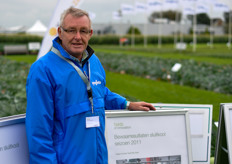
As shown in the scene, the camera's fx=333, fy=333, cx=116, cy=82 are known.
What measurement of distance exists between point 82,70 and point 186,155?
145cm

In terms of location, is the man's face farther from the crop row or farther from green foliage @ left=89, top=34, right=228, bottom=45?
green foliage @ left=89, top=34, right=228, bottom=45

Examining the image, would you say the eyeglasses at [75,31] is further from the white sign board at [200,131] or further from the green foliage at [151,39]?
the green foliage at [151,39]

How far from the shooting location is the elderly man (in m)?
2.33

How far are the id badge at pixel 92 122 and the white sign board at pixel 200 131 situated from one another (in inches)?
54.8

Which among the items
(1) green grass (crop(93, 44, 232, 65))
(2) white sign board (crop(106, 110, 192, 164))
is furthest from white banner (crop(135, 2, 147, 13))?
(2) white sign board (crop(106, 110, 192, 164))

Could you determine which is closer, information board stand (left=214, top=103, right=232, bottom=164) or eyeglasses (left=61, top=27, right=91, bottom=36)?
eyeglasses (left=61, top=27, right=91, bottom=36)

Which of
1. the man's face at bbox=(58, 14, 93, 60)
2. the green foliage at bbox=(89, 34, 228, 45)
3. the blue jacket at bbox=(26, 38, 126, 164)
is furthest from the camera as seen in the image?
the green foliage at bbox=(89, 34, 228, 45)

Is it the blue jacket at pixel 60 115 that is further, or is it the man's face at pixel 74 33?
the man's face at pixel 74 33

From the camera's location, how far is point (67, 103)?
245 centimetres

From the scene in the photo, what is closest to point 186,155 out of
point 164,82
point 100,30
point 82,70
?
point 82,70

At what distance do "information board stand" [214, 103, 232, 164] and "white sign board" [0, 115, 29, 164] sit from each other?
1.93 meters

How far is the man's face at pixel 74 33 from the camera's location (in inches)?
97.3

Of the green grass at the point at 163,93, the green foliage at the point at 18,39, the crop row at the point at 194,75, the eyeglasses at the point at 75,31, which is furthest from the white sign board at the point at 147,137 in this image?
the green foliage at the point at 18,39

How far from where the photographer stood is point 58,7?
6.15 m
